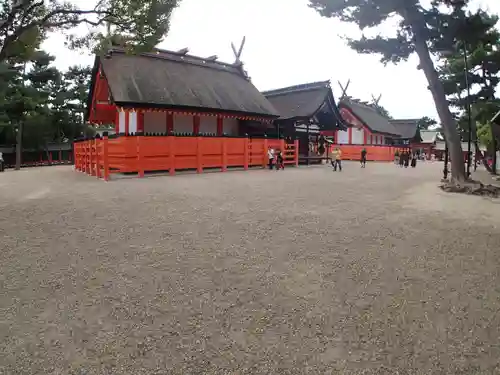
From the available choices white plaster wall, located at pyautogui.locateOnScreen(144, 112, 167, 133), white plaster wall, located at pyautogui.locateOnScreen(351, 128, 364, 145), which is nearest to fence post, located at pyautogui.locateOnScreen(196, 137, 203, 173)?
white plaster wall, located at pyautogui.locateOnScreen(144, 112, 167, 133)

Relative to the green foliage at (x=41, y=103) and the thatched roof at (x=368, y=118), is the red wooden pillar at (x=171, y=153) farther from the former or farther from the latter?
the thatched roof at (x=368, y=118)

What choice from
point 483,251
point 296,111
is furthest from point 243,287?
point 296,111

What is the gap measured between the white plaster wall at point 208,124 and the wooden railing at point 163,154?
2.94m

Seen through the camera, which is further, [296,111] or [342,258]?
[296,111]

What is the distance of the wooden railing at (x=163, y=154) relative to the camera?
42.0 ft

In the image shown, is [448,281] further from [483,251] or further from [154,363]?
[154,363]

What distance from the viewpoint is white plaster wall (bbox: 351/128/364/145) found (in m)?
37.0

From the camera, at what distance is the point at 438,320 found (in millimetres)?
2693

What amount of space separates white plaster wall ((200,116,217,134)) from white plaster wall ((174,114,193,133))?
0.66 meters

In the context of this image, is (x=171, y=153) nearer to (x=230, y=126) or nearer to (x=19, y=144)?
(x=230, y=126)

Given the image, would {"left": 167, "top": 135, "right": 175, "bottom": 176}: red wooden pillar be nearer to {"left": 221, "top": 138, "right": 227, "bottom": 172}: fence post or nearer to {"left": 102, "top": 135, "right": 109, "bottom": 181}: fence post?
{"left": 102, "top": 135, "right": 109, "bottom": 181}: fence post

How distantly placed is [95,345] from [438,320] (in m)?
2.39

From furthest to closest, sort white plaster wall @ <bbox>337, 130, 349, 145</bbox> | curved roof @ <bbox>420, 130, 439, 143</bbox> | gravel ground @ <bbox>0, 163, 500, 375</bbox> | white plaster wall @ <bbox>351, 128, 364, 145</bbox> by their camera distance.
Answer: curved roof @ <bbox>420, 130, 439, 143</bbox>
white plaster wall @ <bbox>351, 128, 364, 145</bbox>
white plaster wall @ <bbox>337, 130, 349, 145</bbox>
gravel ground @ <bbox>0, 163, 500, 375</bbox>

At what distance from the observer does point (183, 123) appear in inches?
725
